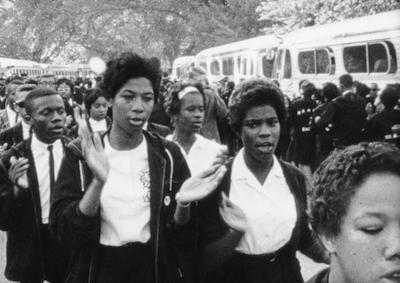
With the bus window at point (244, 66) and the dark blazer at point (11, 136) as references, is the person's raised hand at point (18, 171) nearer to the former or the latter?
the dark blazer at point (11, 136)

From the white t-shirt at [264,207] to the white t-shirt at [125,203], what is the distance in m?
0.39

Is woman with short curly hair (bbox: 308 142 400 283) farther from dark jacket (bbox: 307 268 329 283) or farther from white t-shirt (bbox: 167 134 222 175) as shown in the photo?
white t-shirt (bbox: 167 134 222 175)

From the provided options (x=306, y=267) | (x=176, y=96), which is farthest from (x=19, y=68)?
(x=176, y=96)

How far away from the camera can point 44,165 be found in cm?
378

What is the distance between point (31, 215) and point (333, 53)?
1170cm

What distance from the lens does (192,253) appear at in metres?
2.74

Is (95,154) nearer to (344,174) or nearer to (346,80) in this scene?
(344,174)

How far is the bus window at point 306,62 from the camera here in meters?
15.7

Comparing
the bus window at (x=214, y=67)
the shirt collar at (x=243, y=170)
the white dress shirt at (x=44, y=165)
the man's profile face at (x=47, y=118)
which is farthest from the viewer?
the bus window at (x=214, y=67)

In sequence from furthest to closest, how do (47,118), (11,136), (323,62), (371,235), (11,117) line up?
(323,62) → (11,117) → (11,136) → (47,118) → (371,235)

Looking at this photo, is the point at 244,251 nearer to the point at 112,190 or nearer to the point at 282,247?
the point at 282,247

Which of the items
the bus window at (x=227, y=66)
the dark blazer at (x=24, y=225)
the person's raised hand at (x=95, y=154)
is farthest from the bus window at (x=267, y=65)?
the person's raised hand at (x=95, y=154)

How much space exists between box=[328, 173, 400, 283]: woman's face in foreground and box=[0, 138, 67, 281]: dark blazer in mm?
2278

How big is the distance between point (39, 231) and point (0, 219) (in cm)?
23
